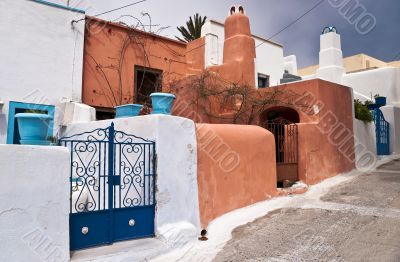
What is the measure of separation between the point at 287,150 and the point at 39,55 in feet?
25.1

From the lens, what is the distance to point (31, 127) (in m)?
4.49

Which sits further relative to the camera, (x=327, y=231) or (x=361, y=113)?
(x=361, y=113)

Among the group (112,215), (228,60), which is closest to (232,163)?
(112,215)

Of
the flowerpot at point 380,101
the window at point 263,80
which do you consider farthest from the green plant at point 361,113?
the window at point 263,80

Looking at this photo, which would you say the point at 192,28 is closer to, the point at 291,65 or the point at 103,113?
the point at 291,65

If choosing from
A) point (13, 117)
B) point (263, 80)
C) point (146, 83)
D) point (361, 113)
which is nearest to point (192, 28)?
point (263, 80)

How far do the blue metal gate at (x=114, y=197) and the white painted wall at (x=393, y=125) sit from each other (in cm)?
1350

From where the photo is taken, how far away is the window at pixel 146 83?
1224 cm

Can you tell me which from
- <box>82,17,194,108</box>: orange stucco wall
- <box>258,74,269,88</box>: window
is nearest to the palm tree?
<box>258,74,269,88</box>: window

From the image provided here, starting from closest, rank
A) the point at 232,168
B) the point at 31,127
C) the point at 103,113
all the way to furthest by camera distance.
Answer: the point at 31,127, the point at 232,168, the point at 103,113

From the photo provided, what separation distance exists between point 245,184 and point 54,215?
428cm

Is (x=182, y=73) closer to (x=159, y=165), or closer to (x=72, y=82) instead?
(x=72, y=82)

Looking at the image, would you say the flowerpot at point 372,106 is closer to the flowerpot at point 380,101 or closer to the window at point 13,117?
the flowerpot at point 380,101

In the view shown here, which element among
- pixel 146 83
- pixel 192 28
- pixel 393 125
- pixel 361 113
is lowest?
pixel 393 125
